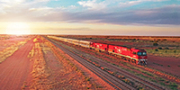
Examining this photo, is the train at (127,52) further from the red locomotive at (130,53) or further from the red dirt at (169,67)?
the red dirt at (169,67)

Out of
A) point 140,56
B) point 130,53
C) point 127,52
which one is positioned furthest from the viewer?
point 127,52

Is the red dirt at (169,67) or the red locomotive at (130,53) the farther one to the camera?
the red locomotive at (130,53)

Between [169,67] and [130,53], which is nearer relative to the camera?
[169,67]

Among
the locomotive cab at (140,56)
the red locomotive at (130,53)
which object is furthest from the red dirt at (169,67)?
the red locomotive at (130,53)

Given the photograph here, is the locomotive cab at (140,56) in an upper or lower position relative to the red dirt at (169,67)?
upper

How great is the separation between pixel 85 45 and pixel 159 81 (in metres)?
36.7

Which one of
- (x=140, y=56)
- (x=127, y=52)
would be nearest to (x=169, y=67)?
(x=140, y=56)

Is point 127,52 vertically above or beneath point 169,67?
above

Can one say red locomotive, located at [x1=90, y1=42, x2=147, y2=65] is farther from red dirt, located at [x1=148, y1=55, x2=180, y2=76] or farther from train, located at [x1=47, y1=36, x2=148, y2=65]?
red dirt, located at [x1=148, y1=55, x2=180, y2=76]

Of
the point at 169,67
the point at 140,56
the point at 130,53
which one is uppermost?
the point at 130,53

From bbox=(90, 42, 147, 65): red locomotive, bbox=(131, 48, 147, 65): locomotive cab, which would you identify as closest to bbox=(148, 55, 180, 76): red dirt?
bbox=(131, 48, 147, 65): locomotive cab

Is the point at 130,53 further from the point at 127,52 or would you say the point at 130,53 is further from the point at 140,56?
the point at 140,56

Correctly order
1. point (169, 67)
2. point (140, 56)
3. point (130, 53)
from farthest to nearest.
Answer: point (130, 53) < point (140, 56) < point (169, 67)

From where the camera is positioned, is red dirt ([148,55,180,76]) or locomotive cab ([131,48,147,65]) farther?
locomotive cab ([131,48,147,65])
